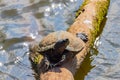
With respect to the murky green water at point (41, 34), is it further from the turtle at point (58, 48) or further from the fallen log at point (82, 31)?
the turtle at point (58, 48)

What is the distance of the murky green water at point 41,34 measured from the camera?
577cm

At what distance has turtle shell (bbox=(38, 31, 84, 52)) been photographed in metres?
5.02

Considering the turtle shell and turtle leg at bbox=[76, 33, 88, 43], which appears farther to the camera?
turtle leg at bbox=[76, 33, 88, 43]

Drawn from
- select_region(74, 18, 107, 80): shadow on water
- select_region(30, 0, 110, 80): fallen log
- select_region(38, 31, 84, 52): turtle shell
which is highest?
select_region(38, 31, 84, 52): turtle shell

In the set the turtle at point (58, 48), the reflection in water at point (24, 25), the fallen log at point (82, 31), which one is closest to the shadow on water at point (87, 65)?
the fallen log at point (82, 31)

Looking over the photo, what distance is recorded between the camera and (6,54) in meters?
6.21

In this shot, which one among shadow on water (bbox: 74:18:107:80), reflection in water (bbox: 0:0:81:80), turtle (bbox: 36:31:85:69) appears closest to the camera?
turtle (bbox: 36:31:85:69)

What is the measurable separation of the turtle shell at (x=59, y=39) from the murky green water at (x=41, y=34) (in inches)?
26.2

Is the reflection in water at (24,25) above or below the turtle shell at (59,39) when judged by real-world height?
below

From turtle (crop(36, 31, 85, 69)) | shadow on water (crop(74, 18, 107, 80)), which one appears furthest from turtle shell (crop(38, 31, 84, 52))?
shadow on water (crop(74, 18, 107, 80))

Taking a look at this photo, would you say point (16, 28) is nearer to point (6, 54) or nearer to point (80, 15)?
point (6, 54)

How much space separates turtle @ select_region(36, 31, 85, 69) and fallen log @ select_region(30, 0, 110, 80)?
125 millimetres

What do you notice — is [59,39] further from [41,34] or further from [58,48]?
[41,34]

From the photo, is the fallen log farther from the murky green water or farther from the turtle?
the murky green water
